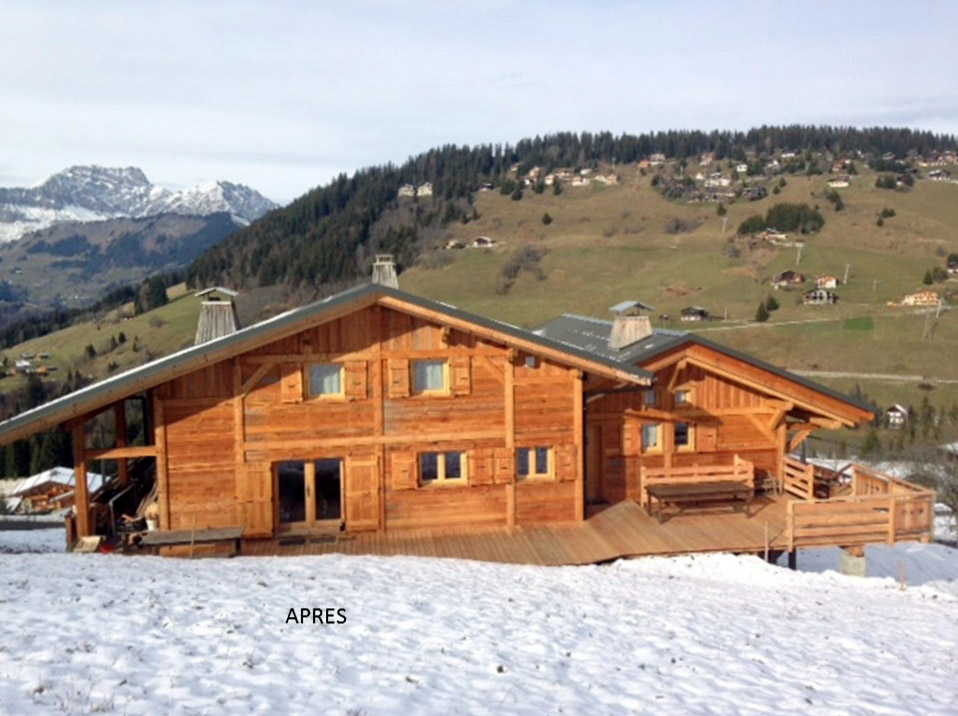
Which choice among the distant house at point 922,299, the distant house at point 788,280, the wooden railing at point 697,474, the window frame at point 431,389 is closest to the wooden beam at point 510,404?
the window frame at point 431,389

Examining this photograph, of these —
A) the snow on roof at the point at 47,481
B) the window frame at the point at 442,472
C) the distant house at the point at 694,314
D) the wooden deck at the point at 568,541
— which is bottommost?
the snow on roof at the point at 47,481

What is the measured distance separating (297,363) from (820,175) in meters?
187

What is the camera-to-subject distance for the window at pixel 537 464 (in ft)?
63.6

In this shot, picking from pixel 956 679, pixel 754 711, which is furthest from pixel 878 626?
pixel 754 711

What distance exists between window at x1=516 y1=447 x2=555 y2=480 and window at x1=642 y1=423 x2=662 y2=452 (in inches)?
137

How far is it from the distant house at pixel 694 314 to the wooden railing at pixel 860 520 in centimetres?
8200

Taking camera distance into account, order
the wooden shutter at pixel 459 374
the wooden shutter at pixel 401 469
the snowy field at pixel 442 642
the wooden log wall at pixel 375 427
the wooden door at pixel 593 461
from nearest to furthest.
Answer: the snowy field at pixel 442 642 → the wooden log wall at pixel 375 427 → the wooden shutter at pixel 401 469 → the wooden shutter at pixel 459 374 → the wooden door at pixel 593 461

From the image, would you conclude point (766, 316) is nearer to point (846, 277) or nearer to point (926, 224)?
point (846, 277)

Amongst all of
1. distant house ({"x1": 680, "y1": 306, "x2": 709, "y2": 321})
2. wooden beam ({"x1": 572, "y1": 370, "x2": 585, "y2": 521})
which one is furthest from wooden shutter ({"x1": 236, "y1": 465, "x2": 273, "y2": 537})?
distant house ({"x1": 680, "y1": 306, "x2": 709, "y2": 321})

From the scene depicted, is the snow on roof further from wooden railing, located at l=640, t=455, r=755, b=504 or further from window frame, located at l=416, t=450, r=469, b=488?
wooden railing, located at l=640, t=455, r=755, b=504

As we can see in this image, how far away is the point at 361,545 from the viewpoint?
1762cm

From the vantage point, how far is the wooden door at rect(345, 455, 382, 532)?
1839cm

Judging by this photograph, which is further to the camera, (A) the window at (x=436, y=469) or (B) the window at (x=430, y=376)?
(A) the window at (x=436, y=469)

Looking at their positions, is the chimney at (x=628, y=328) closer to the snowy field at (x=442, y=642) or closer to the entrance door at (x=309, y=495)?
the snowy field at (x=442, y=642)
